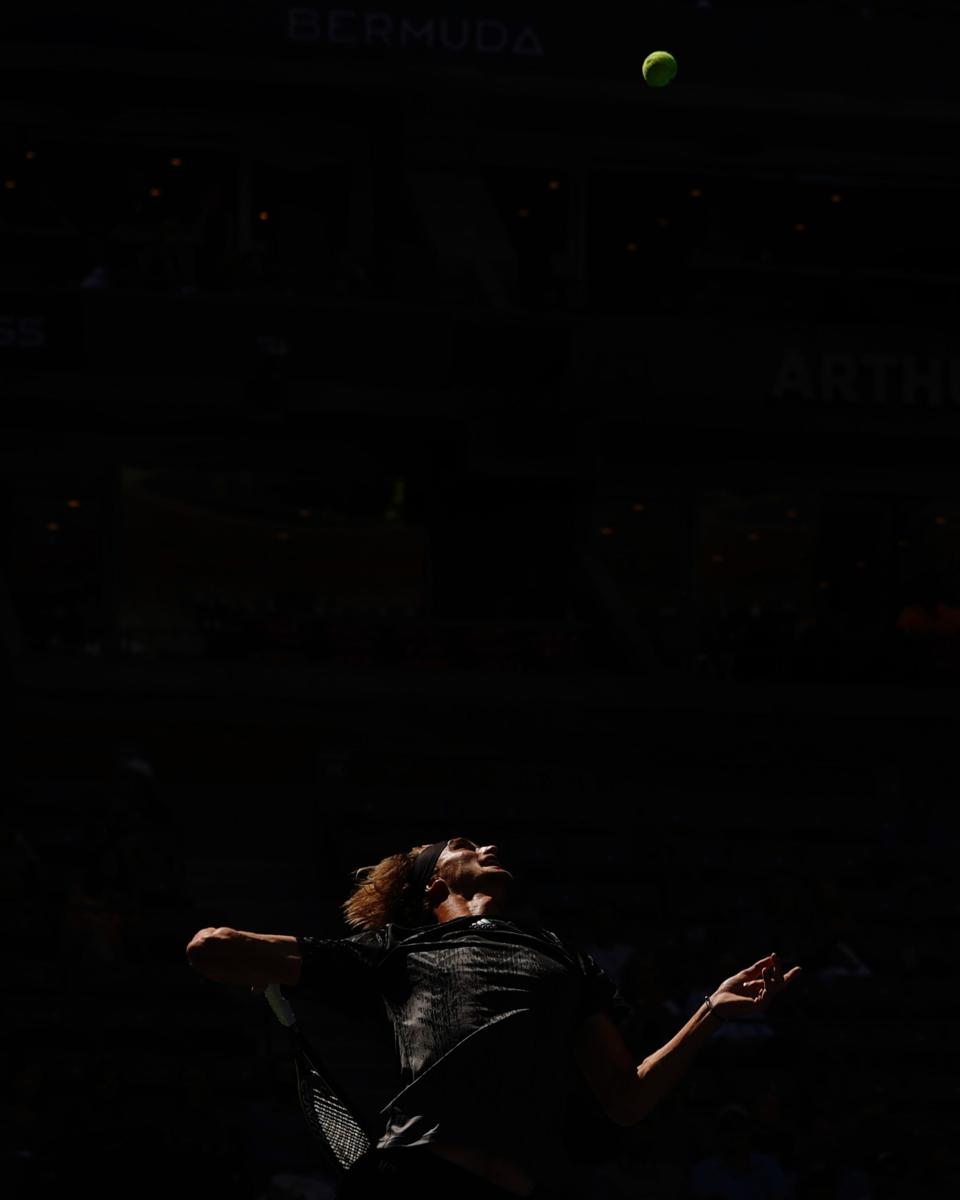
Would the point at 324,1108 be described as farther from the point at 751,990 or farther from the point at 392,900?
the point at 751,990

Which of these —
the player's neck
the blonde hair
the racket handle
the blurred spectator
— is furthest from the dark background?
the racket handle

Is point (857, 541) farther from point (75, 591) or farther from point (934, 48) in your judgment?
point (75, 591)

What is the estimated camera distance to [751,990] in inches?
196

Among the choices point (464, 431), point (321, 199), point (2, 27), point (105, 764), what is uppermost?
point (2, 27)

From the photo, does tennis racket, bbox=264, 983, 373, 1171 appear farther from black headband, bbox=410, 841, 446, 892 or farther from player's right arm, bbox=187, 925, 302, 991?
black headband, bbox=410, 841, 446, 892

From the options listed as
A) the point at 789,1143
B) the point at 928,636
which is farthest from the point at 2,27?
the point at 789,1143

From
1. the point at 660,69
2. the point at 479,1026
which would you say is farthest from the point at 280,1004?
the point at 660,69

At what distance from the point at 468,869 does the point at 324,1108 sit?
673 mm

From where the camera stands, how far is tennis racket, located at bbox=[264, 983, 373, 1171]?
16.0 feet

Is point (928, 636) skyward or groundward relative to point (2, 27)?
groundward

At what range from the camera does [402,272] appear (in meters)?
21.4

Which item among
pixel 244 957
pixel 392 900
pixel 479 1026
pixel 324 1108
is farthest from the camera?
pixel 392 900

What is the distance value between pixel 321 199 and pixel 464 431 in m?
3.34

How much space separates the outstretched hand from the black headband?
0.78 meters
